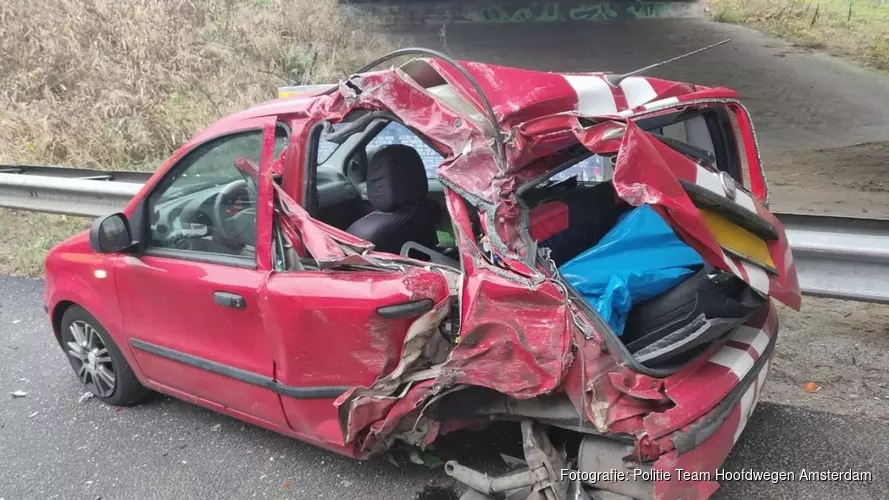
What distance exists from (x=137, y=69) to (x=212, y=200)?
8.87 metres

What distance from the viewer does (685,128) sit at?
10.5ft

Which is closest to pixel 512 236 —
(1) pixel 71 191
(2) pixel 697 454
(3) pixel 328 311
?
(3) pixel 328 311

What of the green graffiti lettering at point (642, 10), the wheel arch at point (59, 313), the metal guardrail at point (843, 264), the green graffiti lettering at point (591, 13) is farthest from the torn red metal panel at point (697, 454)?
the green graffiti lettering at point (642, 10)

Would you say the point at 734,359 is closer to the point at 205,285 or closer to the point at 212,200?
the point at 205,285

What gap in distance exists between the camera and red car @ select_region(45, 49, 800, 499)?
2.28 m

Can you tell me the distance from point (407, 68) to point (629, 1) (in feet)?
70.2

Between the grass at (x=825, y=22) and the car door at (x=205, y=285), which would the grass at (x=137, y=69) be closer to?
the car door at (x=205, y=285)

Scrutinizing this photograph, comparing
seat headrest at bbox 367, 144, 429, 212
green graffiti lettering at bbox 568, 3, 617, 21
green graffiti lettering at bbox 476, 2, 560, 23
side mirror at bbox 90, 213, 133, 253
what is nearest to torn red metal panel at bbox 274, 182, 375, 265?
seat headrest at bbox 367, 144, 429, 212

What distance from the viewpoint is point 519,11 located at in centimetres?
2159

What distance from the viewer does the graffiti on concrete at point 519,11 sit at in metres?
18.9

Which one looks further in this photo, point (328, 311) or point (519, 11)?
point (519, 11)

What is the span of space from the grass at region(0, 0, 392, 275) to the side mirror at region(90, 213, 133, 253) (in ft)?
15.5

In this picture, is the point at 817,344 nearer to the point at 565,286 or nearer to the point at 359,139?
the point at 565,286

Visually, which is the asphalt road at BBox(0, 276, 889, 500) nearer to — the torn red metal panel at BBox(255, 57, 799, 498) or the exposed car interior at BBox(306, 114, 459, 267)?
the torn red metal panel at BBox(255, 57, 799, 498)
